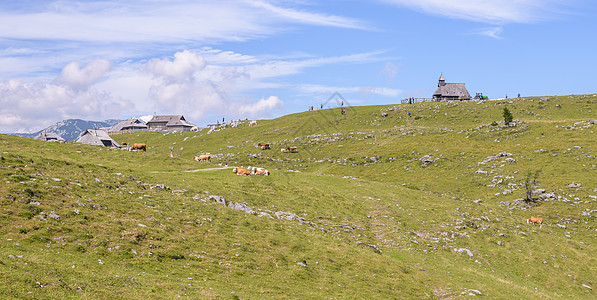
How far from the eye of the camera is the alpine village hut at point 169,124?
176500mm

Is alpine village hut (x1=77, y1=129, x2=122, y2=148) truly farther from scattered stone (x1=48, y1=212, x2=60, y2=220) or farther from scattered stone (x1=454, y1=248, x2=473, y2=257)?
scattered stone (x1=454, y1=248, x2=473, y2=257)

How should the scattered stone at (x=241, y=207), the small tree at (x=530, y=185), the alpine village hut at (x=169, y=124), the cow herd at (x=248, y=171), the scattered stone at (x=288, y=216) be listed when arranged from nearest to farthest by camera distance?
the scattered stone at (x=241, y=207) < the scattered stone at (x=288, y=216) < the cow herd at (x=248, y=171) < the small tree at (x=530, y=185) < the alpine village hut at (x=169, y=124)

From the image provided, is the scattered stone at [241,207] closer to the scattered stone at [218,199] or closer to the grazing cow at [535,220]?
the scattered stone at [218,199]

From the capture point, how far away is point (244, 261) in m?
25.0

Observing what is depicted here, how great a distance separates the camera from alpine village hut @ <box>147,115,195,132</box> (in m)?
176

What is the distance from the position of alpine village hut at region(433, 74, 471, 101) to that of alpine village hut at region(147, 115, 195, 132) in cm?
10044

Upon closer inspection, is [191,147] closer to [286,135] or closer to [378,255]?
[286,135]

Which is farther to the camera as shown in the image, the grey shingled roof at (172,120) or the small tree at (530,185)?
the grey shingled roof at (172,120)

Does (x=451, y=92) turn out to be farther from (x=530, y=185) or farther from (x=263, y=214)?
(x=263, y=214)

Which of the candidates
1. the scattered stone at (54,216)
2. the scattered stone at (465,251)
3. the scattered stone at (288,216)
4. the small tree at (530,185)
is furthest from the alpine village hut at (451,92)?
the scattered stone at (54,216)

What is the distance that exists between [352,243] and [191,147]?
88.4 m

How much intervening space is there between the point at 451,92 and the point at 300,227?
5138 inches

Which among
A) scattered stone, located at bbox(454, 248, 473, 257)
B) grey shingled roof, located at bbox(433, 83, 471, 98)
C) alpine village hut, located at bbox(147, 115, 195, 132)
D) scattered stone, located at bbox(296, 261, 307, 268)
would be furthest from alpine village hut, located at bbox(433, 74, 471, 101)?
scattered stone, located at bbox(296, 261, 307, 268)

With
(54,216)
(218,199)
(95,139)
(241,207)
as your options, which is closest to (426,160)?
(241,207)
